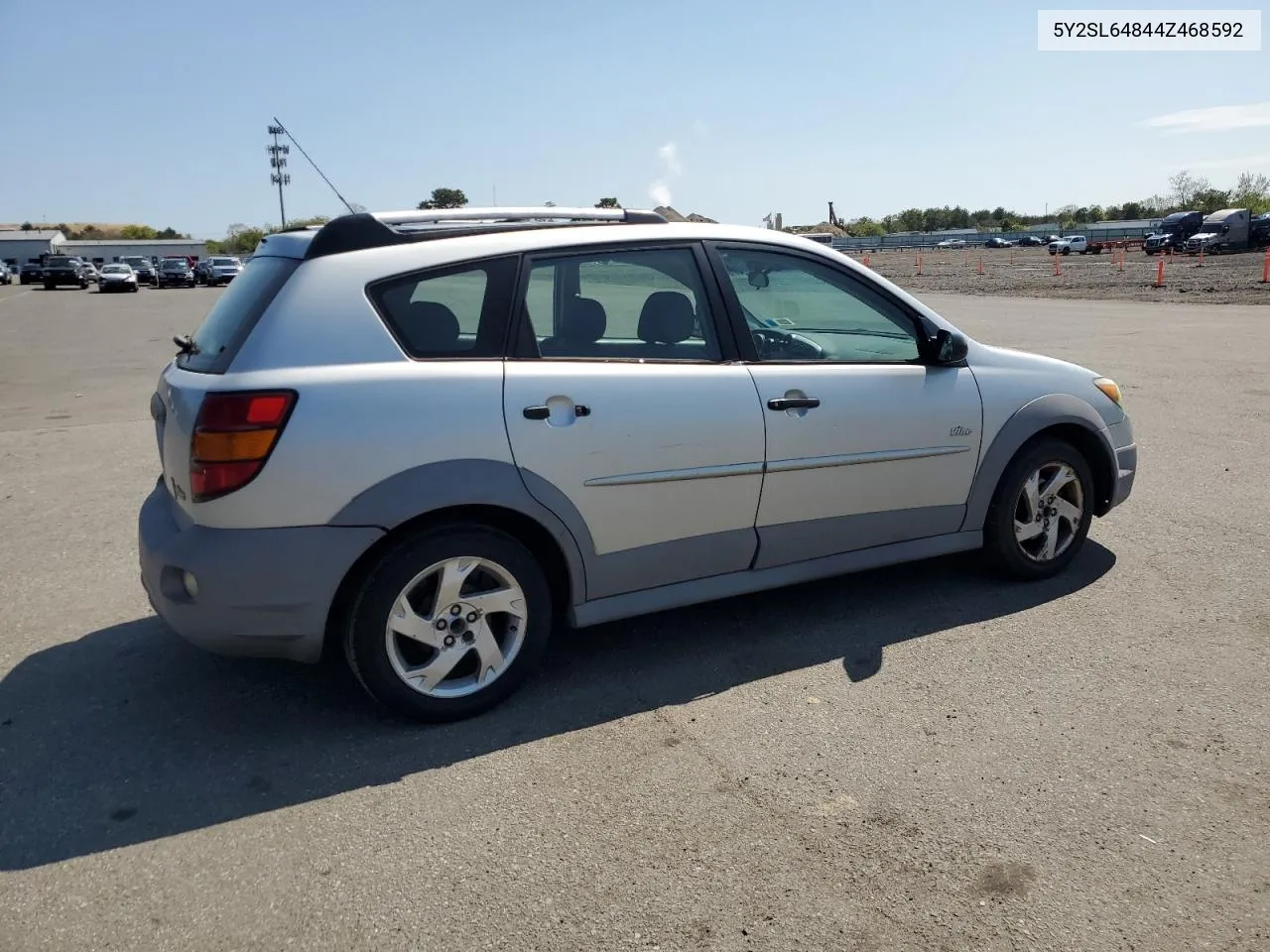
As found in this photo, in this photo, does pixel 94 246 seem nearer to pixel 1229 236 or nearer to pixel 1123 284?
pixel 1229 236

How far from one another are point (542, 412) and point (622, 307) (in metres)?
0.75

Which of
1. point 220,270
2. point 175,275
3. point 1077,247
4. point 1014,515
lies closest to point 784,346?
point 1014,515

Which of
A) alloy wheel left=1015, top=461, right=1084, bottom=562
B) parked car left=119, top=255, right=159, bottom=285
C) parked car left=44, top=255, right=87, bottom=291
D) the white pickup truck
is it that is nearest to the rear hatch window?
alloy wheel left=1015, top=461, right=1084, bottom=562

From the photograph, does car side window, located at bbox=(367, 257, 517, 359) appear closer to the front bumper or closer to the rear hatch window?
the rear hatch window

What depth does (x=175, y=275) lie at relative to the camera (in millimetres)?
51250

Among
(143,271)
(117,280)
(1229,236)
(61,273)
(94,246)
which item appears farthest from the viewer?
(94,246)

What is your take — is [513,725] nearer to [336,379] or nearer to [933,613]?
[336,379]

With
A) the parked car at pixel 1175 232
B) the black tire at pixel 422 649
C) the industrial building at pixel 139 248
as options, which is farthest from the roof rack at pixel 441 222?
the industrial building at pixel 139 248

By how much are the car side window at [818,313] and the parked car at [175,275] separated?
52957 millimetres

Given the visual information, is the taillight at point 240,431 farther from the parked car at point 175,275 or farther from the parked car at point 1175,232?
the parked car at point 1175,232

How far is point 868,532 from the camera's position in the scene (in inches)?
179

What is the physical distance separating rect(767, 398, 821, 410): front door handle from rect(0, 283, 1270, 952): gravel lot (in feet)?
3.28

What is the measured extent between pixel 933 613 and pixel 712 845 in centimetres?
209

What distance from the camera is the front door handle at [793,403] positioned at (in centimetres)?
417
